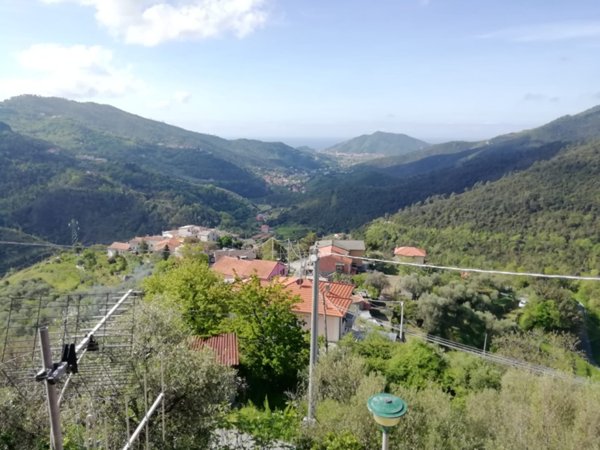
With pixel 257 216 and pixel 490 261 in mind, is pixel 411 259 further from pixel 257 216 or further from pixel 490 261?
pixel 257 216

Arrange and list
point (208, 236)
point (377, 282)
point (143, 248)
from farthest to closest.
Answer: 1. point (208, 236)
2. point (143, 248)
3. point (377, 282)

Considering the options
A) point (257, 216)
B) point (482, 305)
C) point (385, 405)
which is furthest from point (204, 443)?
point (257, 216)

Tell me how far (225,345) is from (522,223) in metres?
66.0

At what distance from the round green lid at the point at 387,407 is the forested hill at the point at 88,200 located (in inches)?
3103

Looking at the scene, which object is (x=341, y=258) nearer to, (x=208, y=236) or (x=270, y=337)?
(x=208, y=236)

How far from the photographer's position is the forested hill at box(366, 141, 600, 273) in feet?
185

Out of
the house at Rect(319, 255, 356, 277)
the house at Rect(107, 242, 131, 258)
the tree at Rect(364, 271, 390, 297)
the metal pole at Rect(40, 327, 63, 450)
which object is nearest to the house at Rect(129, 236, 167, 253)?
the house at Rect(107, 242, 131, 258)

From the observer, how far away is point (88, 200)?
8606cm

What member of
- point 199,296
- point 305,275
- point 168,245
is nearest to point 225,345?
point 199,296

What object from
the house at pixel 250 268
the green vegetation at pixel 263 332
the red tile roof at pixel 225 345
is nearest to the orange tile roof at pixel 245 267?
the house at pixel 250 268

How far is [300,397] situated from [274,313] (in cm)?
358

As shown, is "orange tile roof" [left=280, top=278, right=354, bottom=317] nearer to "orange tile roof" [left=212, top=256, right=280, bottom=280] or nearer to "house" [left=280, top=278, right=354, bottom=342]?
"house" [left=280, top=278, right=354, bottom=342]

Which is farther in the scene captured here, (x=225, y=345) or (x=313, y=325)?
(x=225, y=345)

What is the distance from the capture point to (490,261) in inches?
2217
